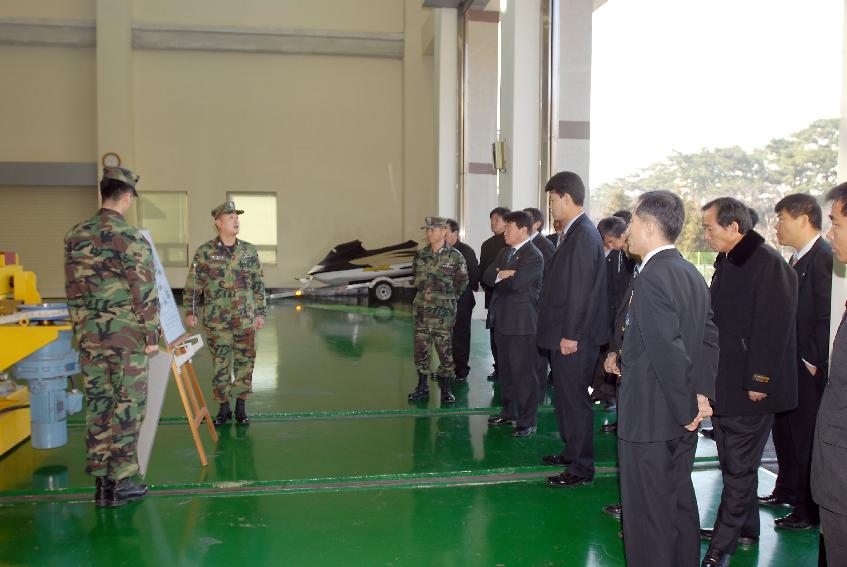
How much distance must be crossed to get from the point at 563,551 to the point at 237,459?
7.26ft

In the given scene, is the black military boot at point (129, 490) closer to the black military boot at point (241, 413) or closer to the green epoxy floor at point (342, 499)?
the green epoxy floor at point (342, 499)

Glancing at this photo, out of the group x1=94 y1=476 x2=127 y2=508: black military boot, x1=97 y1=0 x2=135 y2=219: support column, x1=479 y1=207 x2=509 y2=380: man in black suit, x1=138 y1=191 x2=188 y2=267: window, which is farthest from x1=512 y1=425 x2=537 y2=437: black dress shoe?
x1=97 y1=0 x2=135 y2=219: support column

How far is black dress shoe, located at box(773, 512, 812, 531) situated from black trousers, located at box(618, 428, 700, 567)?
1.05 meters

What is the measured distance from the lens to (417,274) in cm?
596

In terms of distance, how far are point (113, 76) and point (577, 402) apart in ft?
48.8

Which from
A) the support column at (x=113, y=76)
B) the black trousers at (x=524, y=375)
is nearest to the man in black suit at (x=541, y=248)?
the black trousers at (x=524, y=375)

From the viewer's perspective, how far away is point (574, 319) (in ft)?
12.7

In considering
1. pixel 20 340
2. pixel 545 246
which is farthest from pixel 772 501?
pixel 20 340

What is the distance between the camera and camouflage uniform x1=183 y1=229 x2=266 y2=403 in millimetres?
5102

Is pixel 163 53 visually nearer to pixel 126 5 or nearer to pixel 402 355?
pixel 126 5

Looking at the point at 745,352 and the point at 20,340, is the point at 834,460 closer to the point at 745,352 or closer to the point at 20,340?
the point at 745,352

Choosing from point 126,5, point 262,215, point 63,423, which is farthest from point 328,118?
point 63,423

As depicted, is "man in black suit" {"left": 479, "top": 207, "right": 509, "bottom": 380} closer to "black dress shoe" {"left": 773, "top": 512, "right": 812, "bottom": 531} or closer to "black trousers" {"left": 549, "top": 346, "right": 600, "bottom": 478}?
"black trousers" {"left": 549, "top": 346, "right": 600, "bottom": 478}

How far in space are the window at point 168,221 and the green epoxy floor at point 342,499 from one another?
11.4m
